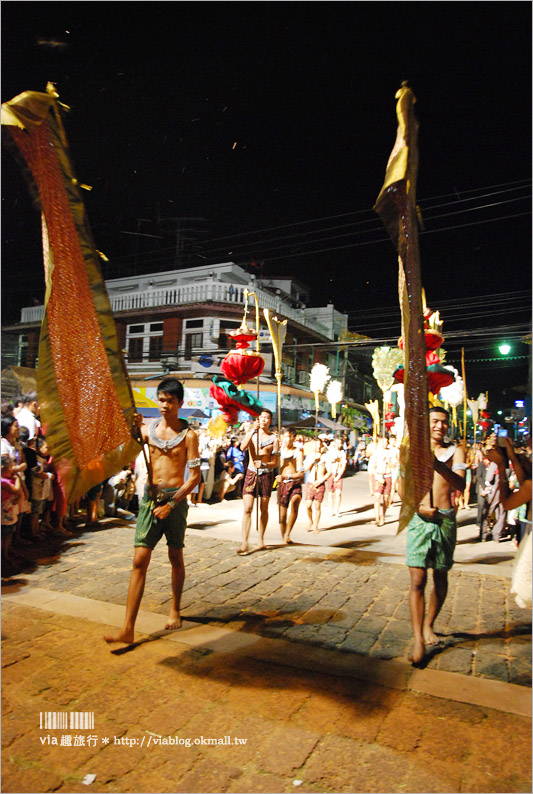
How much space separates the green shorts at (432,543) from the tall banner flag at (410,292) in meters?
1.40

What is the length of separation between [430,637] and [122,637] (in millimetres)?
2554

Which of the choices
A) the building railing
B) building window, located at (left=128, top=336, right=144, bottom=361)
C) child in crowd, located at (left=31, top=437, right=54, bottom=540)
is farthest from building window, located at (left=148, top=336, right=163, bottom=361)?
child in crowd, located at (left=31, top=437, right=54, bottom=540)

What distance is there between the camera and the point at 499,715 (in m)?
3.03

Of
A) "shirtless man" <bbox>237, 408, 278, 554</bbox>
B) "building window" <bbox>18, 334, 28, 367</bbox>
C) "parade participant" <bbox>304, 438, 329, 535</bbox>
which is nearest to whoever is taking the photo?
"shirtless man" <bbox>237, 408, 278, 554</bbox>

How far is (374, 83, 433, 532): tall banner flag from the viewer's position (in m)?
2.61

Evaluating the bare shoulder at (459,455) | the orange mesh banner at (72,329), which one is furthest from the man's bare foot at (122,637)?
the bare shoulder at (459,455)

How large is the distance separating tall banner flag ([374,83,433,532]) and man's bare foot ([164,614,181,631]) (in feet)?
8.57

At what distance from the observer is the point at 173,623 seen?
4188 millimetres

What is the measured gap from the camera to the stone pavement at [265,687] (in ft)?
8.16

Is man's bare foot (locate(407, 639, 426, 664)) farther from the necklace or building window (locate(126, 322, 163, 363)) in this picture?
building window (locate(126, 322, 163, 363))

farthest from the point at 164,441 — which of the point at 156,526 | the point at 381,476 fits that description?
the point at 381,476

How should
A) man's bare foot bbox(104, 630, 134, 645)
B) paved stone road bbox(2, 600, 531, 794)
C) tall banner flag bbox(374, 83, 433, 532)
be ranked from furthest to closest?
man's bare foot bbox(104, 630, 134, 645) → tall banner flag bbox(374, 83, 433, 532) → paved stone road bbox(2, 600, 531, 794)

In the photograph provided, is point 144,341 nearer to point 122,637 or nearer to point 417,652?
point 122,637

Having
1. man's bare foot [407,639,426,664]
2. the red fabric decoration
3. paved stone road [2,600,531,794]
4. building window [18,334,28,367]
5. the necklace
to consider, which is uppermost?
building window [18,334,28,367]
